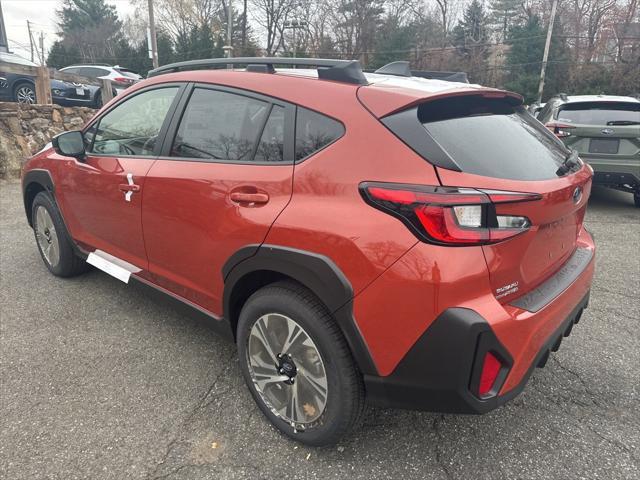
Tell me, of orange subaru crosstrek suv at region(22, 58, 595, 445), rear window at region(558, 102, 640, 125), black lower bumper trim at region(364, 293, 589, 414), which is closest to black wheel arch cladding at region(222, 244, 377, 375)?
orange subaru crosstrek suv at region(22, 58, 595, 445)

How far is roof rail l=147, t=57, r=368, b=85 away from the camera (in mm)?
2082

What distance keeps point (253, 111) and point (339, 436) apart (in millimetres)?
1552

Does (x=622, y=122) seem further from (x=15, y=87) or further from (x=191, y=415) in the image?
(x=15, y=87)

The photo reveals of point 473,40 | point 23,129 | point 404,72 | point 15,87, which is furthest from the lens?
point 473,40

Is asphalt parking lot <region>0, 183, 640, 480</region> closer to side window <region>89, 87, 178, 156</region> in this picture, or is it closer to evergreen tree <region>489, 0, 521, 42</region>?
side window <region>89, 87, 178, 156</region>

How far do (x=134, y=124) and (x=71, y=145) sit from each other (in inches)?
22.2

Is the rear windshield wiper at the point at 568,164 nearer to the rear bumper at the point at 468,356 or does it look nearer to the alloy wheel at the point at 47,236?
the rear bumper at the point at 468,356

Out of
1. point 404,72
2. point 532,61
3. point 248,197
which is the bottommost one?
point 248,197

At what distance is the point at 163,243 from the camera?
2678mm

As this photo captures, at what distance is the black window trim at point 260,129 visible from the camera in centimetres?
210

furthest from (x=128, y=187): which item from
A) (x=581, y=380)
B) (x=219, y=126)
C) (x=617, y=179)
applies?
(x=617, y=179)

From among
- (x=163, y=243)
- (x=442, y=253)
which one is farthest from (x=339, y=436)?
(x=163, y=243)

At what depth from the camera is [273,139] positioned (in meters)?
2.18

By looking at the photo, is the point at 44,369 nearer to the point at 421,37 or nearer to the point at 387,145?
the point at 387,145
